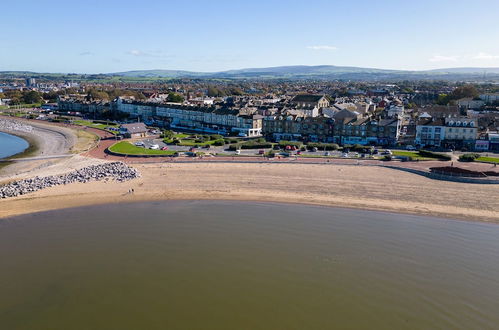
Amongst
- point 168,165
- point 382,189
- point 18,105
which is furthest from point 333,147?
point 18,105

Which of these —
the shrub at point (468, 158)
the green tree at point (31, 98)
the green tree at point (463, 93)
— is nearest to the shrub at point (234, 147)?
the shrub at point (468, 158)

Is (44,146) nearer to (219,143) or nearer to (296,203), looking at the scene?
(219,143)

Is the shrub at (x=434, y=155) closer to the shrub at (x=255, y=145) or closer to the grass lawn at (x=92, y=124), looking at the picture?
the shrub at (x=255, y=145)

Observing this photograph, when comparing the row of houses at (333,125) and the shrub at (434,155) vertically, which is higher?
the row of houses at (333,125)

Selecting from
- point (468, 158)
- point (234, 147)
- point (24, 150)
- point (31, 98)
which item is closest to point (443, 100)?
point (468, 158)

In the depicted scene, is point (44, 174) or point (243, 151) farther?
point (243, 151)

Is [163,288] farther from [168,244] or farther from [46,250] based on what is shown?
[46,250]

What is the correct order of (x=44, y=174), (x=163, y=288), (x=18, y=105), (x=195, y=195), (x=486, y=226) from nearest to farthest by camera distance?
(x=163, y=288) < (x=486, y=226) < (x=195, y=195) < (x=44, y=174) < (x=18, y=105)

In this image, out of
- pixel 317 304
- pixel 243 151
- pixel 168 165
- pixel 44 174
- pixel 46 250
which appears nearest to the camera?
pixel 317 304
